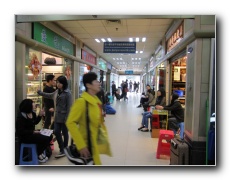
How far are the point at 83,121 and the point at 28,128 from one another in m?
1.08

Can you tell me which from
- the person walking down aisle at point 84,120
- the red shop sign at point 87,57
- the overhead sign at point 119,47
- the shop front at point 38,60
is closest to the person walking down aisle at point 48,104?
the shop front at point 38,60

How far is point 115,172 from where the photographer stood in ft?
7.47

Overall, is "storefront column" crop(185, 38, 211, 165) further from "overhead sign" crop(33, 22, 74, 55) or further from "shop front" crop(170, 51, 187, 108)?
"shop front" crop(170, 51, 187, 108)

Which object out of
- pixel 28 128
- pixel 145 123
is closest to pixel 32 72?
pixel 28 128

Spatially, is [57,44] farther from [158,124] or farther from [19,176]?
[158,124]

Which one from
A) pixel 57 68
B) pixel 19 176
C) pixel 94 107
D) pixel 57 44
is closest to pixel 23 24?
pixel 57 44

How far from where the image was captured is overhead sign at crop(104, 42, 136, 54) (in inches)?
143

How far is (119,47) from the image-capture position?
3781 millimetres

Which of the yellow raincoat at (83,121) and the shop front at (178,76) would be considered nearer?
the yellow raincoat at (83,121)

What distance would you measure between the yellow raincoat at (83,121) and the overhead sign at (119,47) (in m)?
1.84

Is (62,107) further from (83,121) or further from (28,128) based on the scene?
(83,121)

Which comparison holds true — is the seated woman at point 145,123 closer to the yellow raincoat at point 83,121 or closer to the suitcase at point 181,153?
the suitcase at point 181,153

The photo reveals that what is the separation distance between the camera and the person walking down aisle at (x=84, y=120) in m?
1.83
